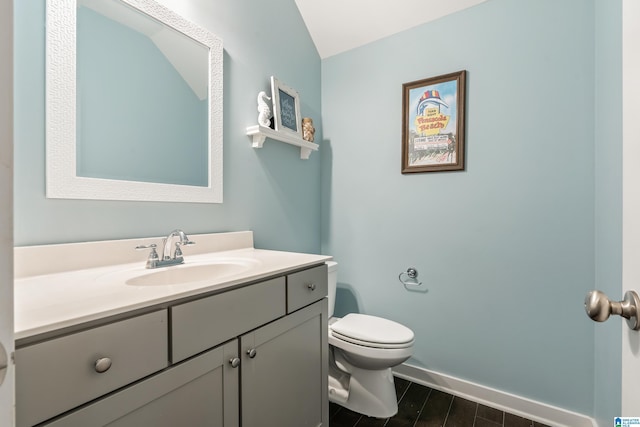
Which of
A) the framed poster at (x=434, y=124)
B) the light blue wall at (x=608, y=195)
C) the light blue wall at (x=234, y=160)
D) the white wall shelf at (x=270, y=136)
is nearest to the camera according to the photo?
the light blue wall at (x=234, y=160)

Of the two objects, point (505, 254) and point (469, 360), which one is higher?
point (505, 254)

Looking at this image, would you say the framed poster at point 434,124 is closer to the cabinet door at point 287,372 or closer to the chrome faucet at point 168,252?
the cabinet door at point 287,372

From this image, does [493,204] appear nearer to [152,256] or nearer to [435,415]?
[435,415]

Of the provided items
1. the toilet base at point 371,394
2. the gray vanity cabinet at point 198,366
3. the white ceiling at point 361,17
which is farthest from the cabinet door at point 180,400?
the white ceiling at point 361,17

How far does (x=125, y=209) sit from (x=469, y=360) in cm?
196

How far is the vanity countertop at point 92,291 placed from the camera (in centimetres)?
54

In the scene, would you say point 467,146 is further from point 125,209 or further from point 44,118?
point 44,118

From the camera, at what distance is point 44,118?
3.05ft

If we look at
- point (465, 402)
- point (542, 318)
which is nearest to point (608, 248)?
point (542, 318)

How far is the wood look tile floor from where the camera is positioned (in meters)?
1.48

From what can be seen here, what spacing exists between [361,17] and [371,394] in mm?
2293

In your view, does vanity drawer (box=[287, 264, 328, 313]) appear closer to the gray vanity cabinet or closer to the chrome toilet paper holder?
the gray vanity cabinet

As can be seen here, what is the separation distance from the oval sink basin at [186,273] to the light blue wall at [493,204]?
3.62ft

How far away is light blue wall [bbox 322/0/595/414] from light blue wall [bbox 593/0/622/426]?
0.23ft
